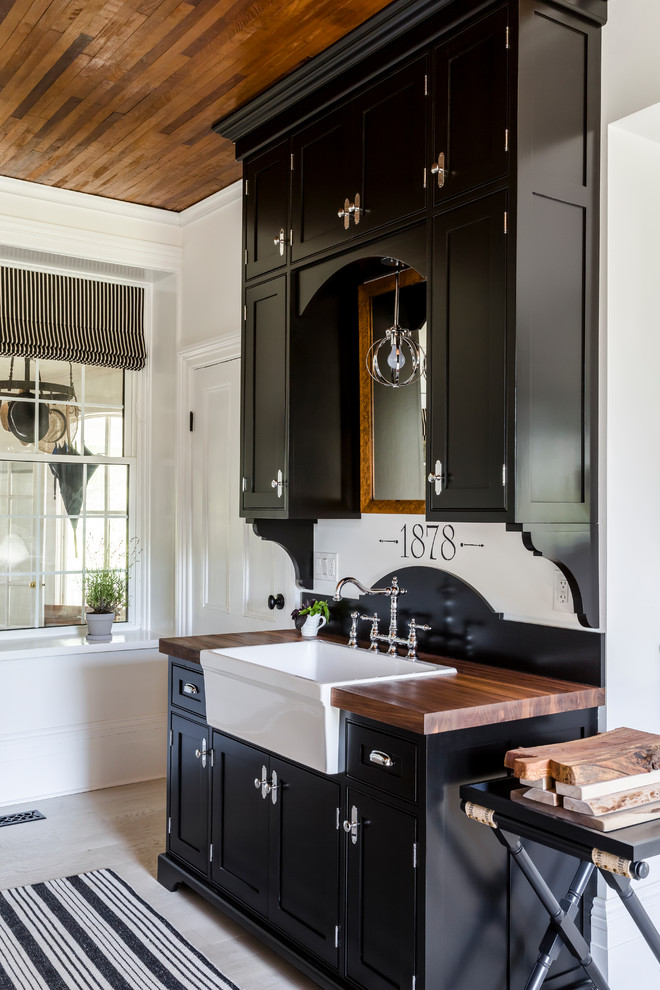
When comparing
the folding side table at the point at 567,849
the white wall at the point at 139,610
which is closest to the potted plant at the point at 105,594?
the white wall at the point at 139,610

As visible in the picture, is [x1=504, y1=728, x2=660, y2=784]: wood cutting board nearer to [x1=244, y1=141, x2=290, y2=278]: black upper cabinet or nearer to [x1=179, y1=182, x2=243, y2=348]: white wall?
[x1=244, y1=141, x2=290, y2=278]: black upper cabinet

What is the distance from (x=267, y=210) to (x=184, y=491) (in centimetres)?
181

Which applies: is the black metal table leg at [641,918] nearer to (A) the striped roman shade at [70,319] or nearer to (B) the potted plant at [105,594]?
(B) the potted plant at [105,594]

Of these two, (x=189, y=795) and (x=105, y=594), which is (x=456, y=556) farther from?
(x=105, y=594)

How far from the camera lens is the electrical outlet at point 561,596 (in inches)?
96.6

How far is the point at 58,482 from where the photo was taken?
472 cm

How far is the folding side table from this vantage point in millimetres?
1680

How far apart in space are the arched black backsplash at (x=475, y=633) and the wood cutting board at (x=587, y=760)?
1.24 feet

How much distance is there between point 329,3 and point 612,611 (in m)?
2.00

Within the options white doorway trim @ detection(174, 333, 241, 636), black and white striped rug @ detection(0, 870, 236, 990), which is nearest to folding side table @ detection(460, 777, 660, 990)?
black and white striped rug @ detection(0, 870, 236, 990)

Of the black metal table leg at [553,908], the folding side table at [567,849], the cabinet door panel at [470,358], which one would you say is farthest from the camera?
the cabinet door panel at [470,358]

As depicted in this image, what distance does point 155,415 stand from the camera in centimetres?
495

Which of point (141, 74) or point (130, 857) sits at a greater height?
point (141, 74)

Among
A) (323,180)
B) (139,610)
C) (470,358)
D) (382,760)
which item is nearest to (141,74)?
(323,180)
